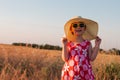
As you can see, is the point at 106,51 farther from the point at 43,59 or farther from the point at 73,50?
the point at 73,50

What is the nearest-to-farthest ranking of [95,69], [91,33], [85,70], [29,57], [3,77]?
[85,70] < [91,33] < [3,77] < [95,69] < [29,57]

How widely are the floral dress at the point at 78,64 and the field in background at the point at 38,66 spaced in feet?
8.36

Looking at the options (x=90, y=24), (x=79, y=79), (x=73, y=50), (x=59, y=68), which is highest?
(x=90, y=24)

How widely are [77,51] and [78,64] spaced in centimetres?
19

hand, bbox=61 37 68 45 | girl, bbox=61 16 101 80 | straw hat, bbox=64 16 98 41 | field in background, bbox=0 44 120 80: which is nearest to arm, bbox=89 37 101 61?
girl, bbox=61 16 101 80

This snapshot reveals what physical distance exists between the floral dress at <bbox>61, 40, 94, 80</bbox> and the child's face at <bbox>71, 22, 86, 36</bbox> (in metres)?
0.15

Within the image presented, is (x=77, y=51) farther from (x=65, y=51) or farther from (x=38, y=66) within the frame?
(x=38, y=66)

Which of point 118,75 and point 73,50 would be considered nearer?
point 73,50

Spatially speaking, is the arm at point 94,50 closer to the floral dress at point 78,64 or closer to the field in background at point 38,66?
the floral dress at point 78,64

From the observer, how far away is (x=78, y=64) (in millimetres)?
4922

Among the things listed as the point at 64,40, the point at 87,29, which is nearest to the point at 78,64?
the point at 64,40

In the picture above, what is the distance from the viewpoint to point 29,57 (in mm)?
11039

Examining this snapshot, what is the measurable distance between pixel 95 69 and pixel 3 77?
3356 millimetres

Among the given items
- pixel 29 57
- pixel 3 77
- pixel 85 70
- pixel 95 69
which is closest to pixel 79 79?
pixel 85 70
